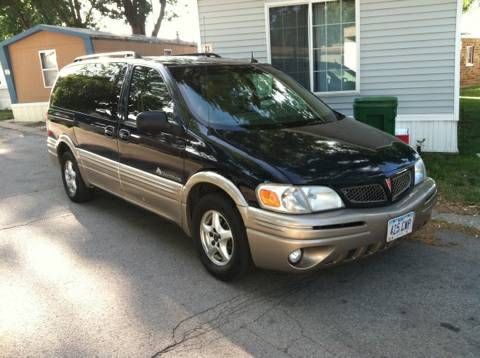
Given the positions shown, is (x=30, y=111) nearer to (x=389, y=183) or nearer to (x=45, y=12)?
(x=45, y=12)

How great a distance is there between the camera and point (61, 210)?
6.25 metres

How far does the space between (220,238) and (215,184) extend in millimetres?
459

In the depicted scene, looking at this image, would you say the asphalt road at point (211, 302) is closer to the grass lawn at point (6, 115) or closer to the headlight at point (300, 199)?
the headlight at point (300, 199)

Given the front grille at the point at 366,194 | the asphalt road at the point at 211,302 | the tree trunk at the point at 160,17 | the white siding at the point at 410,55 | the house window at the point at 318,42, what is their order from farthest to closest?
the tree trunk at the point at 160,17, the house window at the point at 318,42, the white siding at the point at 410,55, the front grille at the point at 366,194, the asphalt road at the point at 211,302

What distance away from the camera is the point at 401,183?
3.84 meters

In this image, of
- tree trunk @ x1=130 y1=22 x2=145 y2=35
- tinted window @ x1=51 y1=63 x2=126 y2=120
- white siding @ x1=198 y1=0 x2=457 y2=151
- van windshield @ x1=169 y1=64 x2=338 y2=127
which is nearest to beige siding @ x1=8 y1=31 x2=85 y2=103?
tree trunk @ x1=130 y1=22 x2=145 y2=35

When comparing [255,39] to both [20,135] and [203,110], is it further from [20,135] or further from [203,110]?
[20,135]

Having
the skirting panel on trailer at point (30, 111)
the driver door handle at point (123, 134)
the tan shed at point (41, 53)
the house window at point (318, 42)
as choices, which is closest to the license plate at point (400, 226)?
the driver door handle at point (123, 134)

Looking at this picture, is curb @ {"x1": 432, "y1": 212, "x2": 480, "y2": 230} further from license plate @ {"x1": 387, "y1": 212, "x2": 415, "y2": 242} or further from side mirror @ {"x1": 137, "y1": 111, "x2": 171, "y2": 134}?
side mirror @ {"x1": 137, "y1": 111, "x2": 171, "y2": 134}

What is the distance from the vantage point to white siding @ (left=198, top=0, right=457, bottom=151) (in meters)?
8.12

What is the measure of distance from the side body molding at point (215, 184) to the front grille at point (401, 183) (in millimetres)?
1158

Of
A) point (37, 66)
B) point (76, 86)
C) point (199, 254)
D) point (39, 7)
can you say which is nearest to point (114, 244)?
point (199, 254)

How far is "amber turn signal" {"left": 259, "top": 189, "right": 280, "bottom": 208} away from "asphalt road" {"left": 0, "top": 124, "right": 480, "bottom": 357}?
81 cm

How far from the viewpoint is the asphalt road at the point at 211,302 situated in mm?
3170
